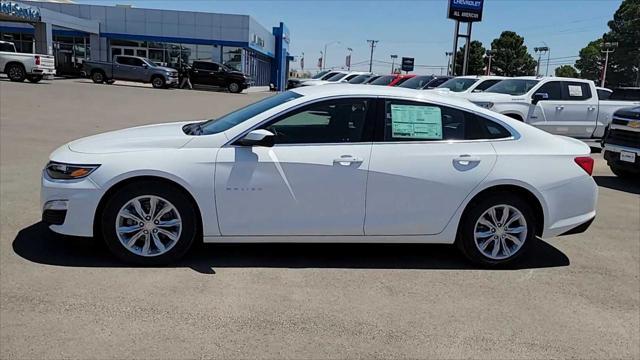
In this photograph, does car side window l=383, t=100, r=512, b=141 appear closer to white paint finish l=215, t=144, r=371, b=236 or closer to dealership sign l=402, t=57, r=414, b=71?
white paint finish l=215, t=144, r=371, b=236

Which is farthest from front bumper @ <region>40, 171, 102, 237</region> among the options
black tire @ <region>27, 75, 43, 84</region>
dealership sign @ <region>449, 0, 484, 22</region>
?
dealership sign @ <region>449, 0, 484, 22</region>

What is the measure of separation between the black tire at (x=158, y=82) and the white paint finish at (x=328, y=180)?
3204 centimetres

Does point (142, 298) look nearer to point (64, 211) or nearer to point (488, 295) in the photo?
point (64, 211)

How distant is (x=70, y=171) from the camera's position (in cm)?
450

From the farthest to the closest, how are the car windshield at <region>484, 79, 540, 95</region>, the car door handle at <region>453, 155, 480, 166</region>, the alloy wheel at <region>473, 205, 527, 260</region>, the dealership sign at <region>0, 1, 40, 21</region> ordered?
the dealership sign at <region>0, 1, 40, 21</region>, the car windshield at <region>484, 79, 540, 95</region>, the alloy wheel at <region>473, 205, 527, 260</region>, the car door handle at <region>453, 155, 480, 166</region>

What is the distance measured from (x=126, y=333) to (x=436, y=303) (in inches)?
87.9

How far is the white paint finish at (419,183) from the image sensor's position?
15.5 feet

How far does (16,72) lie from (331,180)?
94.7 feet

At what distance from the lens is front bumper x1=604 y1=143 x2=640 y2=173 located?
9.26 meters

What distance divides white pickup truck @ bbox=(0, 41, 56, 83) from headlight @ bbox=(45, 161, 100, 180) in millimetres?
26955

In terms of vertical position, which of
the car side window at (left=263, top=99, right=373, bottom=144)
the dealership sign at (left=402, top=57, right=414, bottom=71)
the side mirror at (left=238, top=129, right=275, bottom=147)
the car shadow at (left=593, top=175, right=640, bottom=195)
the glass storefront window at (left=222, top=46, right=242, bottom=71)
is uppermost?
the dealership sign at (left=402, top=57, right=414, bottom=71)

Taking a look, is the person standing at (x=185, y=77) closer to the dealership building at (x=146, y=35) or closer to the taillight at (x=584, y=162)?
the dealership building at (x=146, y=35)

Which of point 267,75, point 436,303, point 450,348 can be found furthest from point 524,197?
point 267,75

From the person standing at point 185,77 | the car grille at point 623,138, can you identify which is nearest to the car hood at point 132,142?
the car grille at point 623,138
